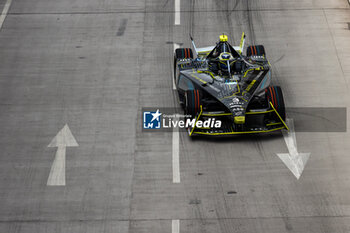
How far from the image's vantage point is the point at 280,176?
11602 mm

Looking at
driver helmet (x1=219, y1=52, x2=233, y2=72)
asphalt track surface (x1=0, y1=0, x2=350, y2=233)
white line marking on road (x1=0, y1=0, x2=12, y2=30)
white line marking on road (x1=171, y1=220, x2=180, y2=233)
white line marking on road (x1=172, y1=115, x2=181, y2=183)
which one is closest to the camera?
white line marking on road (x1=171, y1=220, x2=180, y2=233)

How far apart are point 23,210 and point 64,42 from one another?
25.2 feet

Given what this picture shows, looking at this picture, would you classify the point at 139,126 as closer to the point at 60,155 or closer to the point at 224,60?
the point at 60,155

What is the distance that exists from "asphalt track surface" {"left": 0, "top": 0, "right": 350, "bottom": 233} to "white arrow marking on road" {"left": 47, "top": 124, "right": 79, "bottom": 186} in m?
0.13

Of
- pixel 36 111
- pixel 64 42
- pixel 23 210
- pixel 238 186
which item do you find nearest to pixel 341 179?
pixel 238 186

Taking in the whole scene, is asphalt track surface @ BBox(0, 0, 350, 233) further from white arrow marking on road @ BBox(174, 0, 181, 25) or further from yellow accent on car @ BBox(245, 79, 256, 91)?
yellow accent on car @ BBox(245, 79, 256, 91)

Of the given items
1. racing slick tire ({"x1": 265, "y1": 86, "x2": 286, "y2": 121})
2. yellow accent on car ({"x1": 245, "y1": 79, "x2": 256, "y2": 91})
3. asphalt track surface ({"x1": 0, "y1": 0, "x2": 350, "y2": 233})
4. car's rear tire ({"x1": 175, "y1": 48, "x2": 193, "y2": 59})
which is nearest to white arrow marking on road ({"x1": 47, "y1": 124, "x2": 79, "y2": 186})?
asphalt track surface ({"x1": 0, "y1": 0, "x2": 350, "y2": 233})

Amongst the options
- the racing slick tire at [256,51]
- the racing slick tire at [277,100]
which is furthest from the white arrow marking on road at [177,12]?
the racing slick tire at [277,100]

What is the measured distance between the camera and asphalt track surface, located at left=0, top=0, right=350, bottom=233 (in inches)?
425

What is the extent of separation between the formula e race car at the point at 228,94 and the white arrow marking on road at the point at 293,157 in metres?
0.48

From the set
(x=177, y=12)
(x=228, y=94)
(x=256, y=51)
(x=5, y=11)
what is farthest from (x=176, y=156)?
(x=5, y=11)

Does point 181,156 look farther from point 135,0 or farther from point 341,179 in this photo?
point 135,0

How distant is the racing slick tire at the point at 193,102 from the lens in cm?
1259

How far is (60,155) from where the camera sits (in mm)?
12461
